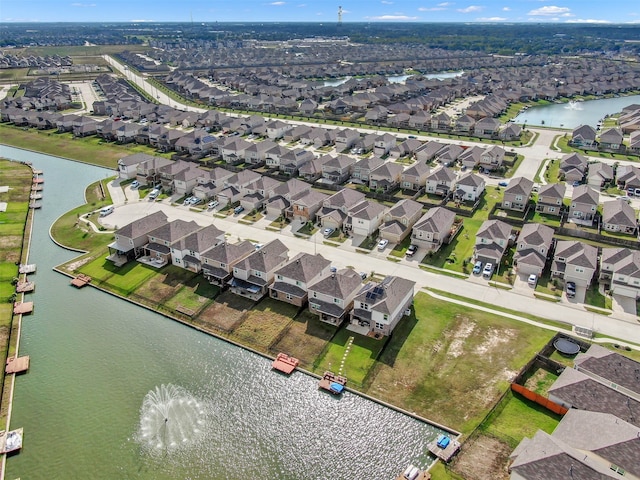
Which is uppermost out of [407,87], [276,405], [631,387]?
[407,87]

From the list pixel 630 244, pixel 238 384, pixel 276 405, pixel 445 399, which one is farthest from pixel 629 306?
pixel 238 384

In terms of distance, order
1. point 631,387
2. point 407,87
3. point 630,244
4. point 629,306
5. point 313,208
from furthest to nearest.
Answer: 1. point 407,87
2. point 313,208
3. point 630,244
4. point 629,306
5. point 631,387

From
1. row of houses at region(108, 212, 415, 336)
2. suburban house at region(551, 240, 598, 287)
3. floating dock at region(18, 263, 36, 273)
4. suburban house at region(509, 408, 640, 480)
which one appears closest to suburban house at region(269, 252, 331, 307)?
row of houses at region(108, 212, 415, 336)

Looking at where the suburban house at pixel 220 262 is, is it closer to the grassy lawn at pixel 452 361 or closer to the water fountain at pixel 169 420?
the water fountain at pixel 169 420

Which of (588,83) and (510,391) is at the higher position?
(588,83)

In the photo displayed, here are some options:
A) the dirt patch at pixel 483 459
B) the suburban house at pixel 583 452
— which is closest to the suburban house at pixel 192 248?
the dirt patch at pixel 483 459

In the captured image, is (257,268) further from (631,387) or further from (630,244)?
(630,244)

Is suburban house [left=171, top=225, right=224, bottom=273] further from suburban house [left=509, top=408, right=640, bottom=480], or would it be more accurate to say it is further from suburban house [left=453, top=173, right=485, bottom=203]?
suburban house [left=453, top=173, right=485, bottom=203]
